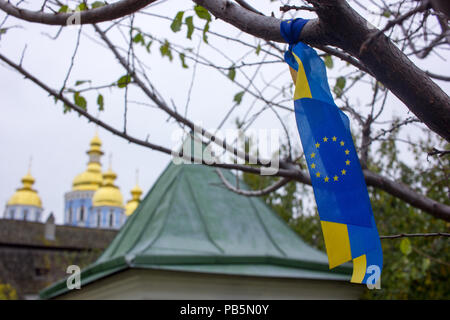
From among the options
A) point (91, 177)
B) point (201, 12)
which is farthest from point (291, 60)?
point (91, 177)

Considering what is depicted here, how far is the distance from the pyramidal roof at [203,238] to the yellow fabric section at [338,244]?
8.00 ft

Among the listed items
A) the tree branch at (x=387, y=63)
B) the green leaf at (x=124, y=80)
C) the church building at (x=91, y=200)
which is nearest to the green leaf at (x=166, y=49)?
the green leaf at (x=124, y=80)

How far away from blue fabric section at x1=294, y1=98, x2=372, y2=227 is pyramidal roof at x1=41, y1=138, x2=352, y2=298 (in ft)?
7.66

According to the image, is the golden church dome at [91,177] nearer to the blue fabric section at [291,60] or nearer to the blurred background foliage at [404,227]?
the blurred background foliage at [404,227]

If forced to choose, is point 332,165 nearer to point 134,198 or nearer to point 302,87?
point 302,87

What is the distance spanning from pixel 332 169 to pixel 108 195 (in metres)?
36.9

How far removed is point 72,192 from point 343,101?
1543 inches

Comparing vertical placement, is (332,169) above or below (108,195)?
below

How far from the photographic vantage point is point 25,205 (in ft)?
125

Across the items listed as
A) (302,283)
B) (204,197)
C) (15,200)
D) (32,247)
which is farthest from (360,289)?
(15,200)

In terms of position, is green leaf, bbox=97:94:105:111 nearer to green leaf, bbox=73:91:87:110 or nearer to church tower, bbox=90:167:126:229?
green leaf, bbox=73:91:87:110

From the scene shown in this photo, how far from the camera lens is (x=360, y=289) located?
214 inches

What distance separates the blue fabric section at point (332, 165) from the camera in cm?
157

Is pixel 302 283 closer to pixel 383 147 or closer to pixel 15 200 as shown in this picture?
pixel 383 147
